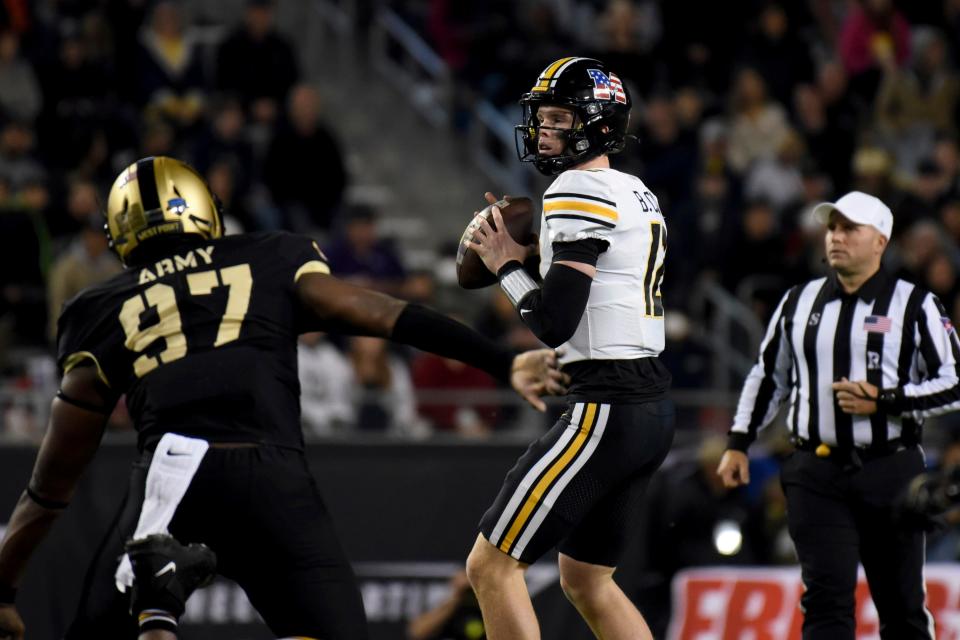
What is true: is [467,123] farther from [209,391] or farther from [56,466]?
[209,391]

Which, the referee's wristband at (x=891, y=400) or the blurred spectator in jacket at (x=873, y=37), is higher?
the blurred spectator in jacket at (x=873, y=37)

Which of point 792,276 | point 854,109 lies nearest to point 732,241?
point 792,276

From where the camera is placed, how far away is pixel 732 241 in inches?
476

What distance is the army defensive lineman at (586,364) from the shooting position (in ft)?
16.8

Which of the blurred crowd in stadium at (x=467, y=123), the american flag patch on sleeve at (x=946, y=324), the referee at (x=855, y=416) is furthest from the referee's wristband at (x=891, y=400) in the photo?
the blurred crowd in stadium at (x=467, y=123)

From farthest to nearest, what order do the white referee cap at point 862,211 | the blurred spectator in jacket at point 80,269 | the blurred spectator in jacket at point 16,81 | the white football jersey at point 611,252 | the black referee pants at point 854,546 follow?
the blurred spectator in jacket at point 16,81
the blurred spectator in jacket at point 80,269
the white referee cap at point 862,211
the black referee pants at point 854,546
the white football jersey at point 611,252

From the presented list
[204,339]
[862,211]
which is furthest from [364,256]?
[204,339]

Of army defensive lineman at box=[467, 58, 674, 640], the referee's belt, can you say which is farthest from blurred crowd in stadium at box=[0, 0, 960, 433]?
army defensive lineman at box=[467, 58, 674, 640]

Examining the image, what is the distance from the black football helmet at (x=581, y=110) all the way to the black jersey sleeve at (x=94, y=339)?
1.45 m

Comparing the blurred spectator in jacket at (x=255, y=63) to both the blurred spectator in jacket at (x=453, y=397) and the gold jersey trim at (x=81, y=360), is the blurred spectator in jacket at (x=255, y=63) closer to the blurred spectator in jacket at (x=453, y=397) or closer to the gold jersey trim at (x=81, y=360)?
the blurred spectator in jacket at (x=453, y=397)

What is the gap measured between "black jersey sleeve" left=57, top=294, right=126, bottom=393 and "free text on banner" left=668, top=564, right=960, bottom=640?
15.9 feet

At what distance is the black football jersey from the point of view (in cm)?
478

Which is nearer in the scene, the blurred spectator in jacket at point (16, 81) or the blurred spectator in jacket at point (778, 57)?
the blurred spectator in jacket at point (16, 81)

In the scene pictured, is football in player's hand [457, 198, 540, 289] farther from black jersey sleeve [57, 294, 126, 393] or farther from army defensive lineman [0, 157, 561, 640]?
black jersey sleeve [57, 294, 126, 393]
